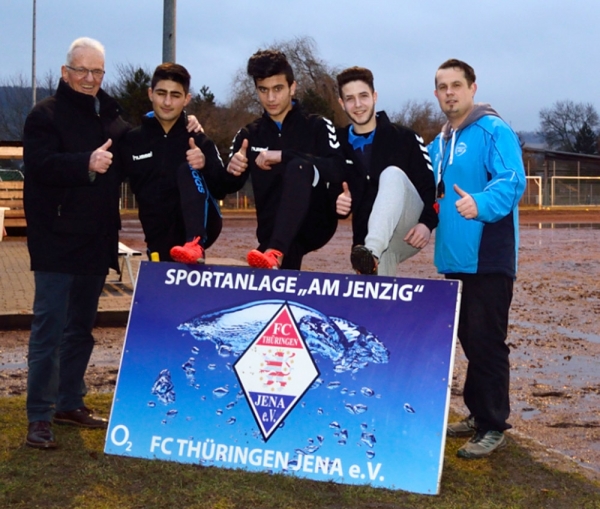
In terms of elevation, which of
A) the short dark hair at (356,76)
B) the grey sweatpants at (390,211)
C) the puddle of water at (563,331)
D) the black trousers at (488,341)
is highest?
the short dark hair at (356,76)

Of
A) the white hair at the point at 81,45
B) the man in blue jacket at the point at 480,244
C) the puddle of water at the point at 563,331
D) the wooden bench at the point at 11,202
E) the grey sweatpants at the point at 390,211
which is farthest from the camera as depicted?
the wooden bench at the point at 11,202

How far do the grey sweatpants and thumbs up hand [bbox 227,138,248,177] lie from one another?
2.63ft

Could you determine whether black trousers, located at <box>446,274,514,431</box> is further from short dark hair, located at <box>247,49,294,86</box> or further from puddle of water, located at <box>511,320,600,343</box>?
puddle of water, located at <box>511,320,600,343</box>

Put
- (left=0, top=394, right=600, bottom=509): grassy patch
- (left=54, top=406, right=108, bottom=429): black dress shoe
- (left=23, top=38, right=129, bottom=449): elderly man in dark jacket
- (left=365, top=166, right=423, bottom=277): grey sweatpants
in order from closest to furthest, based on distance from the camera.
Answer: (left=0, top=394, right=600, bottom=509): grassy patch, (left=365, top=166, right=423, bottom=277): grey sweatpants, (left=23, top=38, right=129, bottom=449): elderly man in dark jacket, (left=54, top=406, right=108, bottom=429): black dress shoe

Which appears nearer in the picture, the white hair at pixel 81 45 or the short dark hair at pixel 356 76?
the short dark hair at pixel 356 76

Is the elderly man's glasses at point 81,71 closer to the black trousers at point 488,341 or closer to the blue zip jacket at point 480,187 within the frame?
the blue zip jacket at point 480,187

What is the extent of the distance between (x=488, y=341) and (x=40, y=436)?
248 cm

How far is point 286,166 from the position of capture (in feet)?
16.4

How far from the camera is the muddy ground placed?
5531 mm

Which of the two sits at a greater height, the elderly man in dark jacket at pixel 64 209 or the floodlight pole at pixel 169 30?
the floodlight pole at pixel 169 30

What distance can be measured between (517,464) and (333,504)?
48.8 inches

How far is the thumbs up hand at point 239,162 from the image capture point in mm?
5109

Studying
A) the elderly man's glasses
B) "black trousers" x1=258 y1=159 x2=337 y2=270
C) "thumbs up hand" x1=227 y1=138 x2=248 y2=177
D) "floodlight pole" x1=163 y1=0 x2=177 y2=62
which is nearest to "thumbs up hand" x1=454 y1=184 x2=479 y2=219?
"black trousers" x1=258 y1=159 x2=337 y2=270

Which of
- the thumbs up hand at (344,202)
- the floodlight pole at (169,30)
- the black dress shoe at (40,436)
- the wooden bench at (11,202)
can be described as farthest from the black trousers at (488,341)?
the wooden bench at (11,202)
